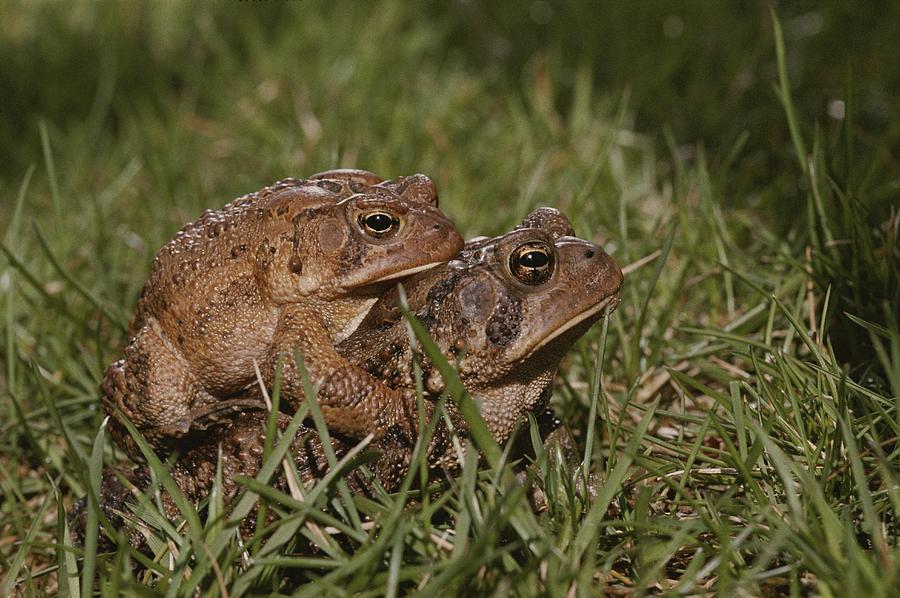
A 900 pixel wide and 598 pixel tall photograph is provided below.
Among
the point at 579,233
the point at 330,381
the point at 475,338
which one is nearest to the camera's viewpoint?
the point at 330,381

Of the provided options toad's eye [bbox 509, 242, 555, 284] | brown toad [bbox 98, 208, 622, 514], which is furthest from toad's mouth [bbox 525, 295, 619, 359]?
toad's eye [bbox 509, 242, 555, 284]

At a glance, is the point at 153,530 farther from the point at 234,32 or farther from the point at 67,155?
the point at 234,32

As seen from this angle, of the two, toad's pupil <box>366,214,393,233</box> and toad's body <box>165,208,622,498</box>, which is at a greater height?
toad's pupil <box>366,214,393,233</box>

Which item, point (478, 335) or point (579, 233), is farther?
point (579, 233)

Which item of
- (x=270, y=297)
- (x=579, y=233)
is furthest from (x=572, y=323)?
(x=579, y=233)

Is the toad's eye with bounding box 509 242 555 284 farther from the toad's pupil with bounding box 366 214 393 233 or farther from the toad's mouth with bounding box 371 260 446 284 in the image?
the toad's pupil with bounding box 366 214 393 233

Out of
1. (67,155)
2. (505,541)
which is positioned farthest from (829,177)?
(67,155)

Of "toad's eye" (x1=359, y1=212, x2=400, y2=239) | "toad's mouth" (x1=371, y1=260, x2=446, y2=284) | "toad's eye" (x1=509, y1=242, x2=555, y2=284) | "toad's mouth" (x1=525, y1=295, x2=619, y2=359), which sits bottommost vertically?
"toad's mouth" (x1=525, y1=295, x2=619, y2=359)

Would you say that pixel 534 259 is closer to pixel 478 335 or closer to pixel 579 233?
pixel 478 335
